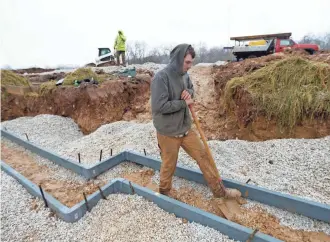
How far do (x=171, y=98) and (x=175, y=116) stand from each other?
0.23m

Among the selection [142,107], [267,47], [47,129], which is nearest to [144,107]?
[142,107]

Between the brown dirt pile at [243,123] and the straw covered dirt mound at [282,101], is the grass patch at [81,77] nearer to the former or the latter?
the brown dirt pile at [243,123]

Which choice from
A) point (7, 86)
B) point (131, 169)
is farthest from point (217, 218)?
point (7, 86)

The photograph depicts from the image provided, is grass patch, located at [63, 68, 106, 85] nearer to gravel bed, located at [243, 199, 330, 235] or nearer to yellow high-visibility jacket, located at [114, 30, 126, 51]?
yellow high-visibility jacket, located at [114, 30, 126, 51]

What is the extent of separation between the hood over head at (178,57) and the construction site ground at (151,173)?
1865 mm

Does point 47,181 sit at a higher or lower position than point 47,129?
lower

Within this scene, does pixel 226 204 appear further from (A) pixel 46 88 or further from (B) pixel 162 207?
(A) pixel 46 88

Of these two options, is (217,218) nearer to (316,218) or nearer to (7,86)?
(316,218)

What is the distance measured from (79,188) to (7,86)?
8.20 metres

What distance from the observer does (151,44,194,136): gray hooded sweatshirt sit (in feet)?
9.32

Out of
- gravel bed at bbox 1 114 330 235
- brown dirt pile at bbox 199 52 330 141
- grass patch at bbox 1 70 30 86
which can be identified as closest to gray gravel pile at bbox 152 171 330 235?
gravel bed at bbox 1 114 330 235

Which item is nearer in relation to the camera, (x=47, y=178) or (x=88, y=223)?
(x=88, y=223)

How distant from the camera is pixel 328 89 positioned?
499cm

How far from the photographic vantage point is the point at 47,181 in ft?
14.2
